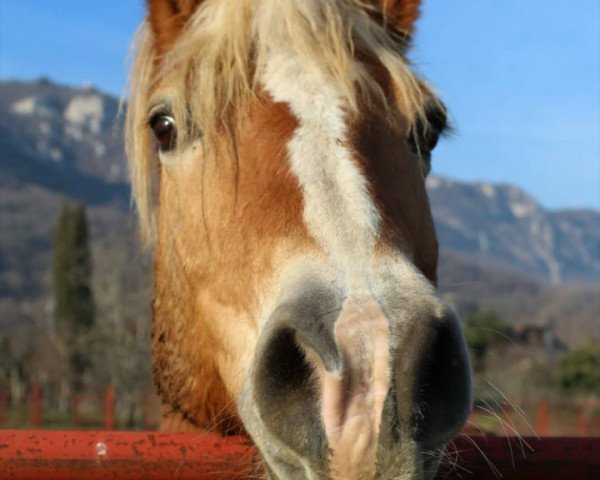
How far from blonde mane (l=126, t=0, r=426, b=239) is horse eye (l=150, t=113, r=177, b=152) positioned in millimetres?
71

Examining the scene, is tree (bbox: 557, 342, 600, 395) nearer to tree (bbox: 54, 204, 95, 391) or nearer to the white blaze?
tree (bbox: 54, 204, 95, 391)

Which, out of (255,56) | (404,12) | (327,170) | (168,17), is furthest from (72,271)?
(327,170)

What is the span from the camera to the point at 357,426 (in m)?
2.01

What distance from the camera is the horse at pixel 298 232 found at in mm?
2035

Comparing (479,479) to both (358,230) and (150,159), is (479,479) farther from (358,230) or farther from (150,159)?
(150,159)

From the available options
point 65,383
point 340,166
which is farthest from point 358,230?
point 65,383

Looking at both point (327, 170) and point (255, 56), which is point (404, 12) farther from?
point (327, 170)

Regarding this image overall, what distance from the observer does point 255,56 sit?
3.05 metres

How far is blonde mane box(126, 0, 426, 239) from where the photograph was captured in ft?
9.64

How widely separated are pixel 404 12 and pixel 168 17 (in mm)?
1107

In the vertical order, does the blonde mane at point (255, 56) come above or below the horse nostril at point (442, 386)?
Result: above

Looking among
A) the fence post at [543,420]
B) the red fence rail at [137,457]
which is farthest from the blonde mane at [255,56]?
the fence post at [543,420]

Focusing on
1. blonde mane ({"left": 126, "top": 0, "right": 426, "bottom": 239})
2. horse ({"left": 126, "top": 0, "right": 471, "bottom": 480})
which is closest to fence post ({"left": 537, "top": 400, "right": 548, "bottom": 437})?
horse ({"left": 126, "top": 0, "right": 471, "bottom": 480})

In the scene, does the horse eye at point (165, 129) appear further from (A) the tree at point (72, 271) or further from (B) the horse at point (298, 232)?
(A) the tree at point (72, 271)
